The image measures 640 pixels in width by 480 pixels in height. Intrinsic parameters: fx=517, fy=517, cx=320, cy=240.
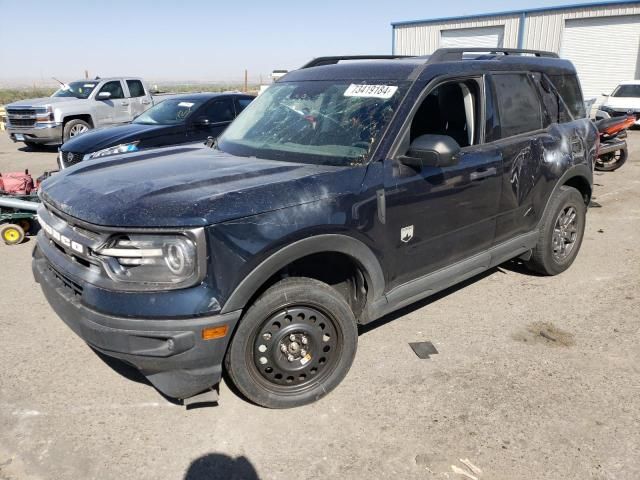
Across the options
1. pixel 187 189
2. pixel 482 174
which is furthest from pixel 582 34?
pixel 187 189

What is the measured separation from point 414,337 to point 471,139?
1512 millimetres

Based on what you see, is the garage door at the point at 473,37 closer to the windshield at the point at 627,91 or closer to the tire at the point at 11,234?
the windshield at the point at 627,91

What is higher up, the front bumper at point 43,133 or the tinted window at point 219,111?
the tinted window at point 219,111

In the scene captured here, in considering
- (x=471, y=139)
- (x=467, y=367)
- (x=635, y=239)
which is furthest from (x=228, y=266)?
(x=635, y=239)

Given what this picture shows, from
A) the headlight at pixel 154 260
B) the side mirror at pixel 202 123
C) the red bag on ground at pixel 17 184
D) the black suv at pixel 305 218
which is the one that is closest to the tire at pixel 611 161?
the black suv at pixel 305 218

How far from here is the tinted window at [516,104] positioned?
3943 millimetres

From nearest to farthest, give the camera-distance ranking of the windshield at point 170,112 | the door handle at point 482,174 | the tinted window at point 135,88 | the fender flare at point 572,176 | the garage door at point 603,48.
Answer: the door handle at point 482,174 → the fender flare at point 572,176 → the windshield at point 170,112 → the tinted window at point 135,88 → the garage door at point 603,48

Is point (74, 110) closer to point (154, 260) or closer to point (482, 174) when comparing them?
point (482, 174)

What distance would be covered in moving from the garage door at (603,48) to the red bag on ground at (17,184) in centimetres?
2424

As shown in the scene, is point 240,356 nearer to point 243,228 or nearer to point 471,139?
point 243,228

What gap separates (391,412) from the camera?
Answer: 9.68 ft

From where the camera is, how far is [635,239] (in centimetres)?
614

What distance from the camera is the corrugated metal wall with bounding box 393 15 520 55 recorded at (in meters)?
25.9

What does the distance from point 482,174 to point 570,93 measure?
1828 mm
